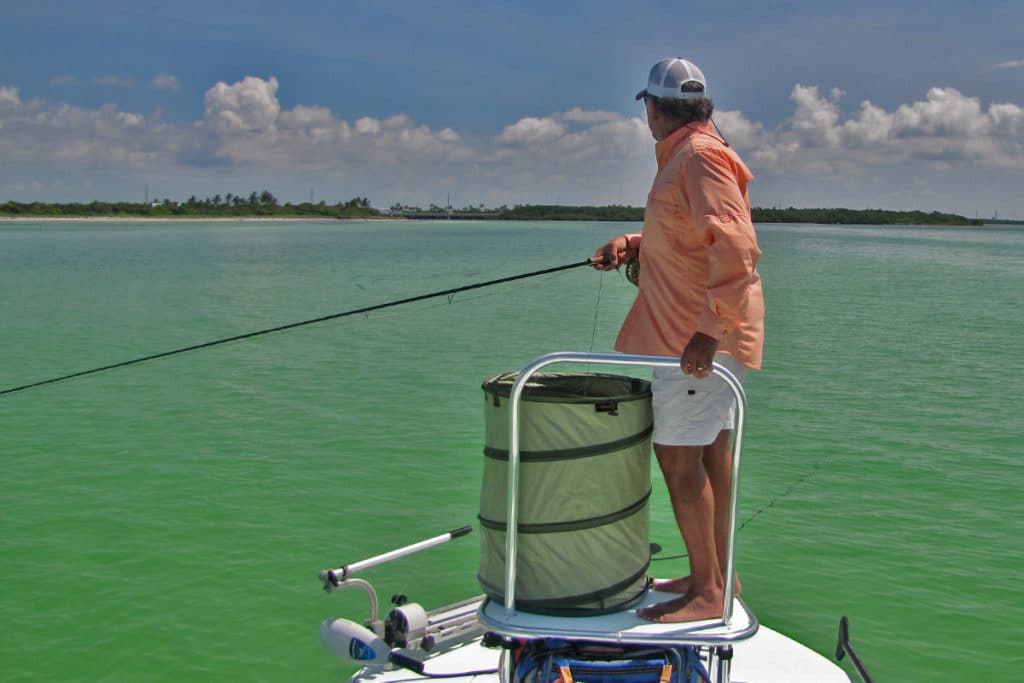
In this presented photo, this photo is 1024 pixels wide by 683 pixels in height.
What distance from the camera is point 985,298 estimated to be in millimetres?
32219

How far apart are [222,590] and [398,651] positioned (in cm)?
278

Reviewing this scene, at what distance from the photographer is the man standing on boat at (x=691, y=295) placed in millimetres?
3195

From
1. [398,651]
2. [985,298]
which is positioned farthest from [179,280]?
[398,651]

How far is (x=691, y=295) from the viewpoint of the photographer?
3391 millimetres

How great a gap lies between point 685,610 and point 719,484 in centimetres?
47

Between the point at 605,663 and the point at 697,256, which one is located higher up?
the point at 697,256

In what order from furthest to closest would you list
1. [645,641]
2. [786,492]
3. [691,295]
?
[786,492] < [691,295] < [645,641]

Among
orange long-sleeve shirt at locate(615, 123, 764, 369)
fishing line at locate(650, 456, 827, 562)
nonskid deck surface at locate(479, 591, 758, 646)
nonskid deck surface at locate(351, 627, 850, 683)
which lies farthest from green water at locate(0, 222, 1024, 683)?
nonskid deck surface at locate(479, 591, 758, 646)

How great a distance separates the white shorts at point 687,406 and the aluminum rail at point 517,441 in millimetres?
60

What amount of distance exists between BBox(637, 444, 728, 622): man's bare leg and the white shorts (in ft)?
0.13

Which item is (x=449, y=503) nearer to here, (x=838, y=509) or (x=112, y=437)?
(x=838, y=509)

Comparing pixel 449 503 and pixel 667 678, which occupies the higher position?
pixel 667 678

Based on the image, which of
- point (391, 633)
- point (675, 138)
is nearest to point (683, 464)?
point (675, 138)

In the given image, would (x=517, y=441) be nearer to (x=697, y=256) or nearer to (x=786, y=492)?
(x=697, y=256)
